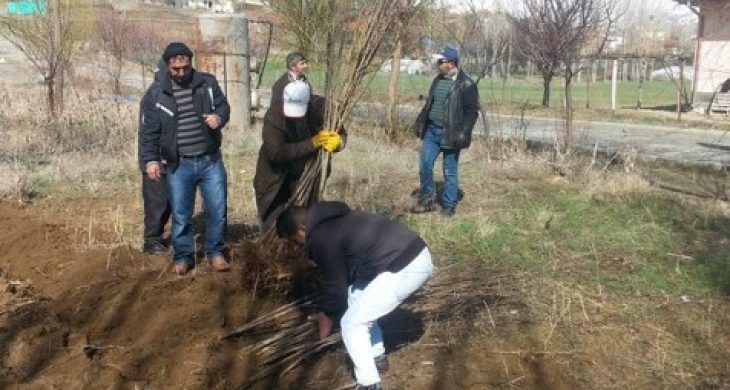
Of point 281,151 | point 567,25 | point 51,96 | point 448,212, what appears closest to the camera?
point 281,151

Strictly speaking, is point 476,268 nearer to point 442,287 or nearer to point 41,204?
point 442,287

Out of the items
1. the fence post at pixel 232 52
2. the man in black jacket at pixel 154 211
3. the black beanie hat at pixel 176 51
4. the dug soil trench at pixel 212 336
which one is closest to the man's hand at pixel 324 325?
the dug soil trench at pixel 212 336

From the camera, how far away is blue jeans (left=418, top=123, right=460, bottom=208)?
702 cm

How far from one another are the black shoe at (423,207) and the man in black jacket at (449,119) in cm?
1

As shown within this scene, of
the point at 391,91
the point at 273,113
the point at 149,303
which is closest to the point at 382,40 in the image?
the point at 273,113

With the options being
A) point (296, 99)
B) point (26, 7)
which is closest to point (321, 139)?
point (296, 99)

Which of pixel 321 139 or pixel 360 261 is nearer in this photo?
pixel 360 261

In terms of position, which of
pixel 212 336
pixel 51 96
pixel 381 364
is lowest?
pixel 381 364

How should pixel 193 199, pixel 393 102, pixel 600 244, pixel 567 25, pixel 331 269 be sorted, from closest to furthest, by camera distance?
pixel 331 269 → pixel 193 199 → pixel 600 244 → pixel 567 25 → pixel 393 102

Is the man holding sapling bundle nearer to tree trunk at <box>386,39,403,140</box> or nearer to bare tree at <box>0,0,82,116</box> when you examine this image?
tree trunk at <box>386,39,403,140</box>

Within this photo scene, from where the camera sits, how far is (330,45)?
183 inches

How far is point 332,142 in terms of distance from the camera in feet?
15.4

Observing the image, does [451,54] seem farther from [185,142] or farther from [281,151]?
[185,142]

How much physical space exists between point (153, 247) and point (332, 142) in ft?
6.00
